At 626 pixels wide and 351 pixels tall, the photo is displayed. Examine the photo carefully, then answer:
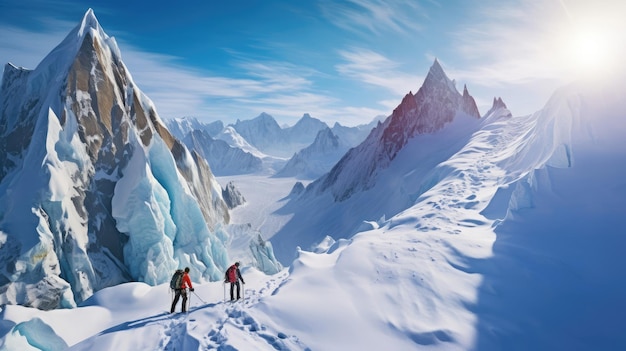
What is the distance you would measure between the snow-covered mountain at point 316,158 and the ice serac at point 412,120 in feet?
253

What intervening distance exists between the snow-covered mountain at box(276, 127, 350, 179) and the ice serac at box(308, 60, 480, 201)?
77.2 metres

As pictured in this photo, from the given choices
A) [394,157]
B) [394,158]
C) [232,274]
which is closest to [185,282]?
[232,274]

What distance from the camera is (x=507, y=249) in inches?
522

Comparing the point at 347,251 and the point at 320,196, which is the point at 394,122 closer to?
the point at 320,196

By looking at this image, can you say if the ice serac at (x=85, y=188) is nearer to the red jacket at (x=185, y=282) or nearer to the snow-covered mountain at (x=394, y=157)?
the red jacket at (x=185, y=282)

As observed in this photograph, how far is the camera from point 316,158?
17800 centimetres

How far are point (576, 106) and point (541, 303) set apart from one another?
13.0 metres

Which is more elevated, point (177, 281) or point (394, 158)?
point (394, 158)

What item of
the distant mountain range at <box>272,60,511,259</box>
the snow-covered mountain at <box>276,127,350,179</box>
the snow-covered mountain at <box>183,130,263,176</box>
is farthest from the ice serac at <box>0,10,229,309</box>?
the snow-covered mountain at <box>183,130,263,176</box>

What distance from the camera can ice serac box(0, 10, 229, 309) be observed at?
17.7m

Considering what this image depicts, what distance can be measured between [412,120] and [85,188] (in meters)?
53.0

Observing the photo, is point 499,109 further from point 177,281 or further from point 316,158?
point 316,158

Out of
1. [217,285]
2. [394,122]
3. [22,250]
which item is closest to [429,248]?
[217,285]

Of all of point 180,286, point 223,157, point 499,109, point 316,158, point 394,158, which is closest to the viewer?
point 180,286
